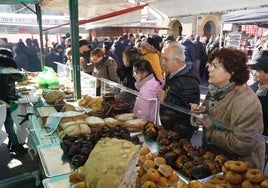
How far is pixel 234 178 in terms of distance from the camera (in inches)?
50.9

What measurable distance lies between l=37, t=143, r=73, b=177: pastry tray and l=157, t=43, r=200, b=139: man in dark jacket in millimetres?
923

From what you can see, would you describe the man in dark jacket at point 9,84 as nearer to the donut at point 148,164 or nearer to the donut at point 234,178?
the donut at point 148,164

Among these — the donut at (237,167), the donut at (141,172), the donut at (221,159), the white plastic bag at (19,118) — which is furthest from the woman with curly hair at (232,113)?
the white plastic bag at (19,118)

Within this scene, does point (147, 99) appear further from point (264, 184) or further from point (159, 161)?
point (264, 184)

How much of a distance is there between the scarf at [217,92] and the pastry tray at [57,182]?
3.76 ft

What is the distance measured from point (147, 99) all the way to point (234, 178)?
4.31 ft

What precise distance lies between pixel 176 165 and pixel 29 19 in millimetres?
11915

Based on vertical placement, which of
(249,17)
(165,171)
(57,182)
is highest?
(249,17)

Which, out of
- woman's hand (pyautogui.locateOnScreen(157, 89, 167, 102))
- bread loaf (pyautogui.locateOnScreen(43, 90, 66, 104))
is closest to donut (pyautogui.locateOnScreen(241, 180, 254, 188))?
woman's hand (pyautogui.locateOnScreen(157, 89, 167, 102))

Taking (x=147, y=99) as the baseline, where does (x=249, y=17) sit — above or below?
above

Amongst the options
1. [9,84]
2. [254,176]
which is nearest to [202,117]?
[254,176]

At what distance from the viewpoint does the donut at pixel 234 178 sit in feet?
4.24

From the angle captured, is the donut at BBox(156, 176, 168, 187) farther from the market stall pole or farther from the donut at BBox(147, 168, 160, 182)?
the market stall pole

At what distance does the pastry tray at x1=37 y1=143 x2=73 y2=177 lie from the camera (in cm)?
158
